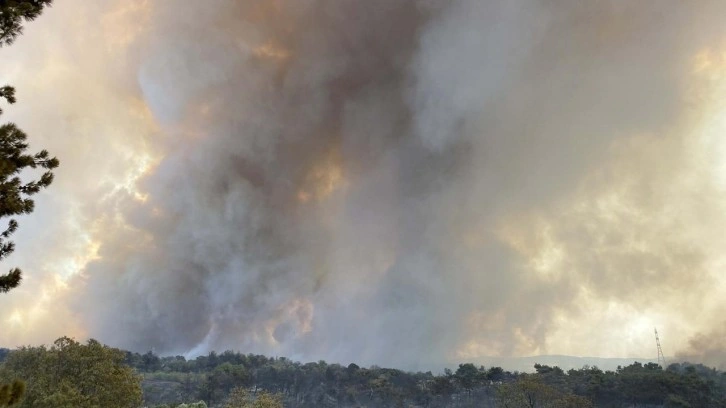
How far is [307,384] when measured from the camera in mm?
179000

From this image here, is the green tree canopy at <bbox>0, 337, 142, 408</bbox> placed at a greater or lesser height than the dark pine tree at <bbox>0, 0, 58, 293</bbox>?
lesser

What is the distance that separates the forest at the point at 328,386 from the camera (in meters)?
46.7

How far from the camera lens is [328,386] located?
17550cm

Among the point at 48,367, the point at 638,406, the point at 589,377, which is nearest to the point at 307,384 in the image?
the point at 589,377

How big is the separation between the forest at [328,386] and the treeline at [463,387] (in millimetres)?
292

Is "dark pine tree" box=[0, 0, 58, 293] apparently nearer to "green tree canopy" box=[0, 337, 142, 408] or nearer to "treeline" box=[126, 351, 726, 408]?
"green tree canopy" box=[0, 337, 142, 408]

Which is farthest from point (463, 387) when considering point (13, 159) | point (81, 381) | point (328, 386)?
point (13, 159)

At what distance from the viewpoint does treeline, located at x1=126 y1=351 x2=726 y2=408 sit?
360ft

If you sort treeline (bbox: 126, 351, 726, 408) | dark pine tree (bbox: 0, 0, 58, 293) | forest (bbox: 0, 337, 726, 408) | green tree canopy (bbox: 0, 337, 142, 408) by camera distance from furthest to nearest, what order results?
1. treeline (bbox: 126, 351, 726, 408)
2. forest (bbox: 0, 337, 726, 408)
3. green tree canopy (bbox: 0, 337, 142, 408)
4. dark pine tree (bbox: 0, 0, 58, 293)

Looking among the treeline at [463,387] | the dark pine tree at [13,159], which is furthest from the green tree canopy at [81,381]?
the treeline at [463,387]

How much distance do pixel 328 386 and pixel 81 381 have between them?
142 meters

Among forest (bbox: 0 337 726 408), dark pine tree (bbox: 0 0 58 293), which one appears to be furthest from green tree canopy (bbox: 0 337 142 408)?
dark pine tree (bbox: 0 0 58 293)

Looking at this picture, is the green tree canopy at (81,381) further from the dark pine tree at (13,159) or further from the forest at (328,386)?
the dark pine tree at (13,159)

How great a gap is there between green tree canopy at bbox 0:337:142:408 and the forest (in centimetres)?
11
